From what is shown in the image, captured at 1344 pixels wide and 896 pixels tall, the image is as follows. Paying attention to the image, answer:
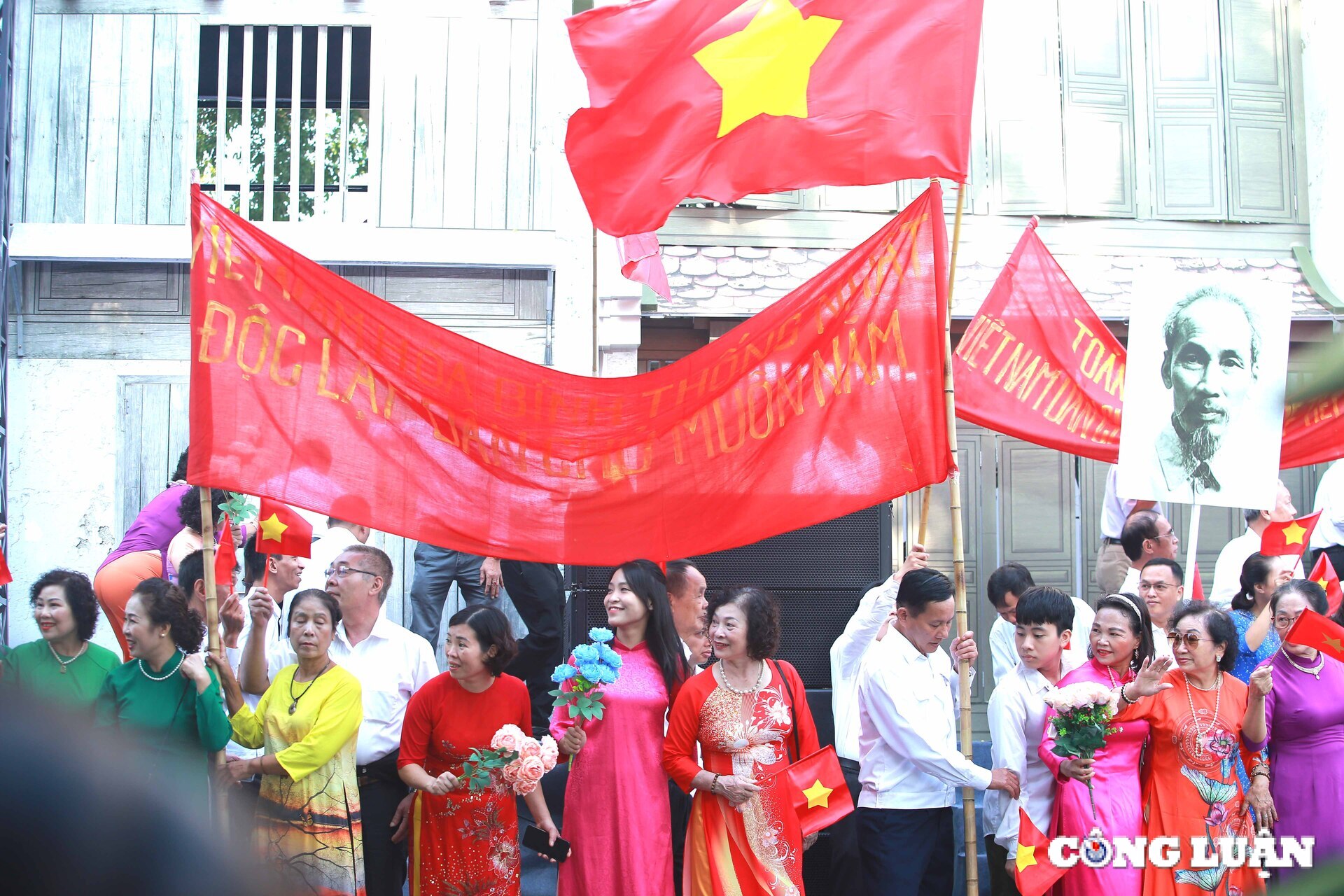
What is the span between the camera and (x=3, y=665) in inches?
50.1

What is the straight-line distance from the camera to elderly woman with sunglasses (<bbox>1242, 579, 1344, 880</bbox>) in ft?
18.9

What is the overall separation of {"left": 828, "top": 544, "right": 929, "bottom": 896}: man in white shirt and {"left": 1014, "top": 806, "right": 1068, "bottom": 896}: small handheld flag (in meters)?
0.68

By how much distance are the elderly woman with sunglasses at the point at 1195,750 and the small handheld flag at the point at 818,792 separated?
4.07 ft

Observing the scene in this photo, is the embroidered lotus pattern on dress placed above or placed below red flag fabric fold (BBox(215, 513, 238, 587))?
below

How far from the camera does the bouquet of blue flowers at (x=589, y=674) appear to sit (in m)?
5.16

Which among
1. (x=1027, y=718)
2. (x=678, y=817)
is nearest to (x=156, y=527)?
(x=678, y=817)

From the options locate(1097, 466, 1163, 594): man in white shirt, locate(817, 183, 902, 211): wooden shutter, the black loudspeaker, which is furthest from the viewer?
locate(817, 183, 902, 211): wooden shutter

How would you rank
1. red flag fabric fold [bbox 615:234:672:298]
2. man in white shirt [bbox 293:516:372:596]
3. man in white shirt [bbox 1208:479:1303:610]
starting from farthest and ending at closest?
man in white shirt [bbox 1208:479:1303:610] < red flag fabric fold [bbox 615:234:672:298] < man in white shirt [bbox 293:516:372:596]

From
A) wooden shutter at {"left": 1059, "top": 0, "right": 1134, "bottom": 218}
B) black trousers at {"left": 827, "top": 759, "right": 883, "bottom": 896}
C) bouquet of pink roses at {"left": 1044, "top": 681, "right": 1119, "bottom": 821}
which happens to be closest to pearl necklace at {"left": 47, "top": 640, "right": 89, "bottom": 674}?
black trousers at {"left": 827, "top": 759, "right": 883, "bottom": 896}

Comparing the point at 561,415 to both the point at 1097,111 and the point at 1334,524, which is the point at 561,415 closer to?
the point at 1334,524

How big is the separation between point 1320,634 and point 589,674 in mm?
2974

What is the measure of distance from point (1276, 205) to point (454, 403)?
762 cm

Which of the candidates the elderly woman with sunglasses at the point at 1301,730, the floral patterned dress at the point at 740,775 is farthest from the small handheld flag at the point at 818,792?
the elderly woman with sunglasses at the point at 1301,730

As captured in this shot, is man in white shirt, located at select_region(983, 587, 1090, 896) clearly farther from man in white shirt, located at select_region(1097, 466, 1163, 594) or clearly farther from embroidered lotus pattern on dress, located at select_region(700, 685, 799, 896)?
man in white shirt, located at select_region(1097, 466, 1163, 594)
